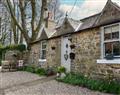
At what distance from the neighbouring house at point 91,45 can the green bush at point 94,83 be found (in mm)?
483

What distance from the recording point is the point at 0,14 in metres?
35.5

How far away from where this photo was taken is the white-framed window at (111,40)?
10.9 metres

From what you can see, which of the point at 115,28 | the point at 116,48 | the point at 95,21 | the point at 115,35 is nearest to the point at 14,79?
the point at 95,21

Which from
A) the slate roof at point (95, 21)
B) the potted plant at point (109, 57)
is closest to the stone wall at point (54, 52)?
the slate roof at point (95, 21)

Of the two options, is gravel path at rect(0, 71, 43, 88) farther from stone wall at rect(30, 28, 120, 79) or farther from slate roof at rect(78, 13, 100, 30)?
slate roof at rect(78, 13, 100, 30)

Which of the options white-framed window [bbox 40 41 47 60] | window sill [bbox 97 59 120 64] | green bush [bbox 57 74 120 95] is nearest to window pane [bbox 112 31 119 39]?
window sill [bbox 97 59 120 64]

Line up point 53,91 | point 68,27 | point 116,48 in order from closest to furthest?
point 53,91 → point 116,48 → point 68,27

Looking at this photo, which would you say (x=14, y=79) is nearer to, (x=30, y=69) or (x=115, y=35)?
(x=30, y=69)

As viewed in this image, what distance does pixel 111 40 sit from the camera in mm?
11266

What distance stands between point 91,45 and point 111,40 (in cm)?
144

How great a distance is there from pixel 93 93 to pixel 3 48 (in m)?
17.8

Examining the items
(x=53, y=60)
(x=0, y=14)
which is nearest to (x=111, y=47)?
(x=53, y=60)

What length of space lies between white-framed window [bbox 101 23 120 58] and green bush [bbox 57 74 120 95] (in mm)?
1445

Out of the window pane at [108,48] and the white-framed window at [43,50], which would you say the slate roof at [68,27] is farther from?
the window pane at [108,48]
